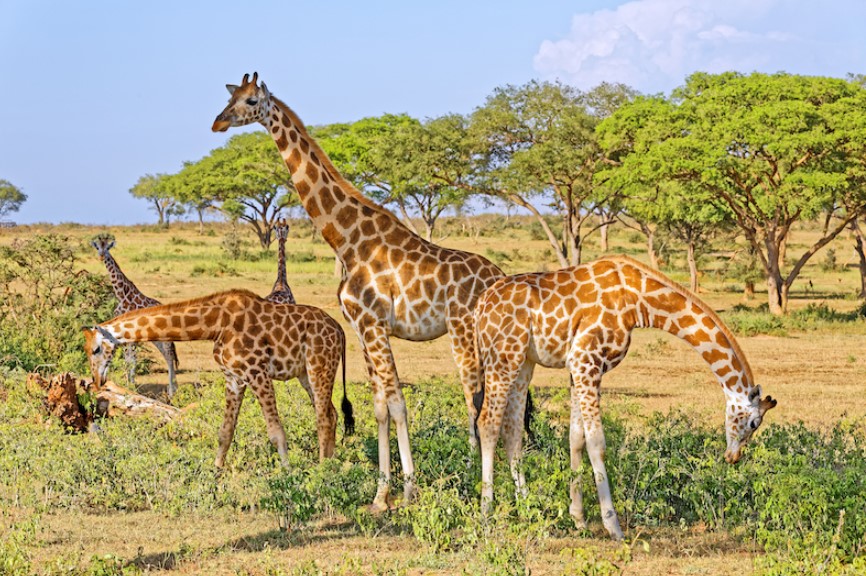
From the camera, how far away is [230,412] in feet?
34.5

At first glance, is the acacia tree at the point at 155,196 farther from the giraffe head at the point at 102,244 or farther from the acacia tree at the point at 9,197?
the giraffe head at the point at 102,244

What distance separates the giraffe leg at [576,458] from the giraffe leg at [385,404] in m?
1.41

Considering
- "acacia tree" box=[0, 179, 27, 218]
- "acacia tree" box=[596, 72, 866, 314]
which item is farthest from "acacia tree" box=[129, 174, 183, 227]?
"acacia tree" box=[596, 72, 866, 314]

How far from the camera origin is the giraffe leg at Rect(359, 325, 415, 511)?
9.58m

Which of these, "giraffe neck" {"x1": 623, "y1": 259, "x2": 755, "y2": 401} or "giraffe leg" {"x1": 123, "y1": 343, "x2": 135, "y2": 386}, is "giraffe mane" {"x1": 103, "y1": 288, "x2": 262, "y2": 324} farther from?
"giraffe leg" {"x1": 123, "y1": 343, "x2": 135, "y2": 386}

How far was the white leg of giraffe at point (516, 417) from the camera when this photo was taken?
914cm

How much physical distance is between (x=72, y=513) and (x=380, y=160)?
35.2m

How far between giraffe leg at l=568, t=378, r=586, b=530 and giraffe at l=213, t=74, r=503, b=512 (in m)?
1.01

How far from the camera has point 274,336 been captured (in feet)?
34.5

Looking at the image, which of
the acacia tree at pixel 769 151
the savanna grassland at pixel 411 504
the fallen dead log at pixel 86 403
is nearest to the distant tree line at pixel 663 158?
the acacia tree at pixel 769 151

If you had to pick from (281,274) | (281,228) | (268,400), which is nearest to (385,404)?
(268,400)

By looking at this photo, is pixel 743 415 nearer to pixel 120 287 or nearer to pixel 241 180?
pixel 120 287

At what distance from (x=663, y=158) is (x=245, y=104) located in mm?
24065

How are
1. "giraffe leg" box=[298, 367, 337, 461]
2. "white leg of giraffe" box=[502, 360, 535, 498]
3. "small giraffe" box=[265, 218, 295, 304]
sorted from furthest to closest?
"small giraffe" box=[265, 218, 295, 304], "giraffe leg" box=[298, 367, 337, 461], "white leg of giraffe" box=[502, 360, 535, 498]
